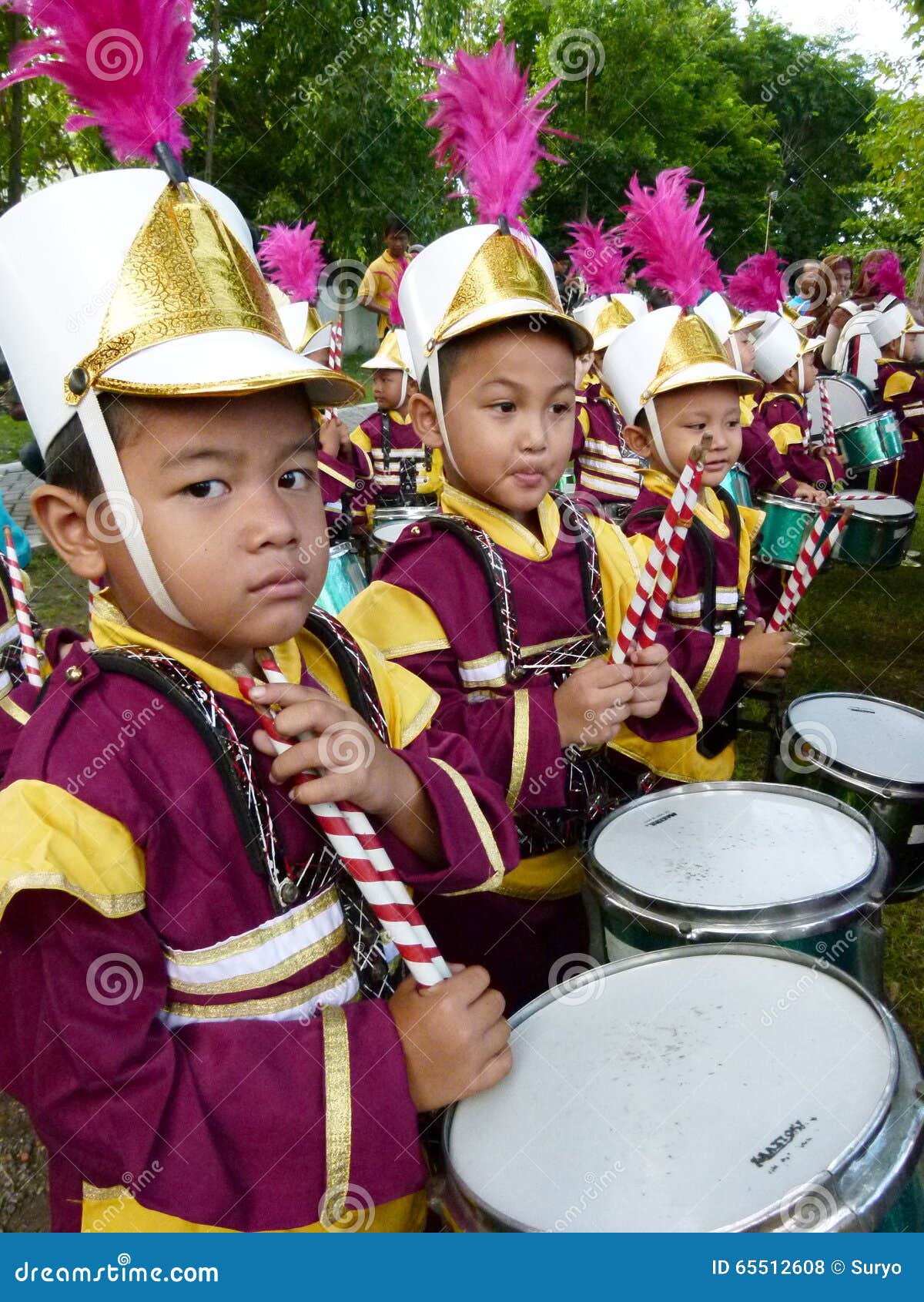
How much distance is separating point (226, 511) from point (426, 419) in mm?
1101

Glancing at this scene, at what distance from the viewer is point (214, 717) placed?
1252 mm

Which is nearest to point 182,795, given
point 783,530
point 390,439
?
point 783,530

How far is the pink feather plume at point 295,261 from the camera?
253 inches

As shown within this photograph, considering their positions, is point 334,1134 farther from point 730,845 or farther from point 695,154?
point 695,154

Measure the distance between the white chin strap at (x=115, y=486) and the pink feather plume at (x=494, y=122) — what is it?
1324 mm

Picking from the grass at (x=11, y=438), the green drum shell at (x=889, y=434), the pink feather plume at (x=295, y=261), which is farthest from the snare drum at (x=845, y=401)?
the grass at (x=11, y=438)

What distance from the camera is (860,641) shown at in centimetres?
615

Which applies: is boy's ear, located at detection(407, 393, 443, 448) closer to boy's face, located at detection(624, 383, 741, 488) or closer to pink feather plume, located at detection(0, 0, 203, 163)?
pink feather plume, located at detection(0, 0, 203, 163)

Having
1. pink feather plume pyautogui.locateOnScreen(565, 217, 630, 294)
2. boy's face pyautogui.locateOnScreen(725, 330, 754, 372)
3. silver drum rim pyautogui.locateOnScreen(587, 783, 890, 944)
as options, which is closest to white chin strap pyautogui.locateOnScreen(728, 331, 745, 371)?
boy's face pyautogui.locateOnScreen(725, 330, 754, 372)

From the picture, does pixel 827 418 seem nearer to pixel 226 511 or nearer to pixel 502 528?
pixel 502 528

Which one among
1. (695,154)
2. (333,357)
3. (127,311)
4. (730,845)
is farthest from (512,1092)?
(695,154)

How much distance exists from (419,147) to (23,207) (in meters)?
16.3

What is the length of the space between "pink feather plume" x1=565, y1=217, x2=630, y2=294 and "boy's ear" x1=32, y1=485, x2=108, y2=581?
18.2 feet

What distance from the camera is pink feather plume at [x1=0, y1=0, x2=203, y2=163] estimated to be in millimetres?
1206
